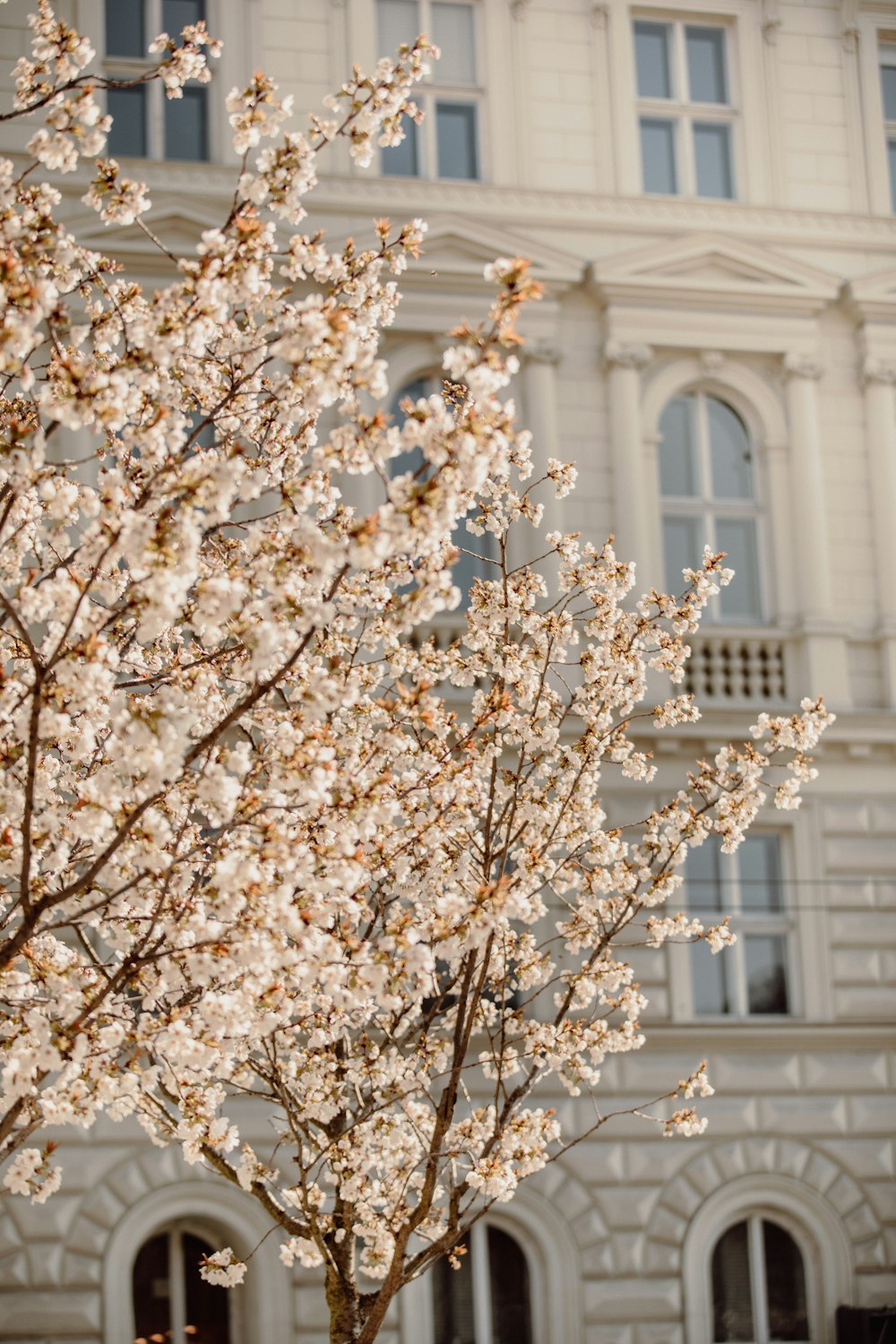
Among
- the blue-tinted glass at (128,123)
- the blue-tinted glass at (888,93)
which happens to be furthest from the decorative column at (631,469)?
the blue-tinted glass at (128,123)

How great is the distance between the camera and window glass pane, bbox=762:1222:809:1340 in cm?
1741

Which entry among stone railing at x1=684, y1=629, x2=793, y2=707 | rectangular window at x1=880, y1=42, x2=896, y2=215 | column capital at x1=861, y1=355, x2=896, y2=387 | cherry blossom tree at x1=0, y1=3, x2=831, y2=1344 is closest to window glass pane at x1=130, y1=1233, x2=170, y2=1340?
cherry blossom tree at x1=0, y1=3, x2=831, y2=1344

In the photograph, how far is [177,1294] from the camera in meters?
16.6

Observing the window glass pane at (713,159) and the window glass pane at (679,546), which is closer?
the window glass pane at (679,546)

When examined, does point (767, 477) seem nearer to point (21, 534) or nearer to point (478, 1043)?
point (478, 1043)

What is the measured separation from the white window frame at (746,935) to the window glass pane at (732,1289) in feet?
6.25

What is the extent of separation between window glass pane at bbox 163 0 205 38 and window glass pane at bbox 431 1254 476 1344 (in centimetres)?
1158

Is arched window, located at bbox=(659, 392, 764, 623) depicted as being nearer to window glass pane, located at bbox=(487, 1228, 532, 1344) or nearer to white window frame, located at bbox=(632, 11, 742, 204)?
white window frame, located at bbox=(632, 11, 742, 204)

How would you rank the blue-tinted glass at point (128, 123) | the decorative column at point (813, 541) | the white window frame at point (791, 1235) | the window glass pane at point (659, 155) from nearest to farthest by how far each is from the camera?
the white window frame at point (791, 1235) < the decorative column at point (813, 541) < the blue-tinted glass at point (128, 123) < the window glass pane at point (659, 155)

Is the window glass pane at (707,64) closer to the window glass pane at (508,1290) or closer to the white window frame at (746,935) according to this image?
the white window frame at (746,935)

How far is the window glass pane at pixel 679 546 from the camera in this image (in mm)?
18922

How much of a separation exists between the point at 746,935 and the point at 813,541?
3.76 m

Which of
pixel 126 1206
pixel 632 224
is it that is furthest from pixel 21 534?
pixel 632 224

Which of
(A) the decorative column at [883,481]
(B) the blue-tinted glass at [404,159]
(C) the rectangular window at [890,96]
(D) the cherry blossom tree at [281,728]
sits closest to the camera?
(D) the cherry blossom tree at [281,728]
